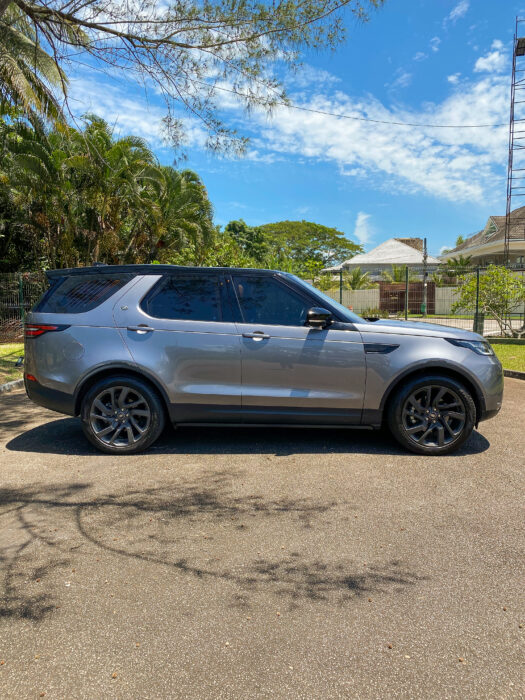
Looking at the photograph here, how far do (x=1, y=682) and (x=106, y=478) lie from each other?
2327 mm

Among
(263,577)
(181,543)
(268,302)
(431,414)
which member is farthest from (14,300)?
(263,577)

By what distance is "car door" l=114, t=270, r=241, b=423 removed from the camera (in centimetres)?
488

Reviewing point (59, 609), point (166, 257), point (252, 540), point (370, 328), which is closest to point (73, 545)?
point (59, 609)

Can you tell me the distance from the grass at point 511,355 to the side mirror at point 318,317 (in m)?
6.92

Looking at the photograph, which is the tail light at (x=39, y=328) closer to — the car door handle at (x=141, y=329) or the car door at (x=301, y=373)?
the car door handle at (x=141, y=329)

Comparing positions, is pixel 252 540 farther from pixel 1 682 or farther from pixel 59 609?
pixel 1 682

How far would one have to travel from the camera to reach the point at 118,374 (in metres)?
4.99

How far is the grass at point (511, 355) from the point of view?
10.7 meters

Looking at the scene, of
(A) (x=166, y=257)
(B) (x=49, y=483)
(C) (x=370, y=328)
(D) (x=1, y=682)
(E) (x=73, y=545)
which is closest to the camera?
(D) (x=1, y=682)

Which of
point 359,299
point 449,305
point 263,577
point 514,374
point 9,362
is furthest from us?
point 359,299

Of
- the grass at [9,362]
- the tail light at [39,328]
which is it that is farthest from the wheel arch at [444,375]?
the grass at [9,362]

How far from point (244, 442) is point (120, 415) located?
1.32 metres

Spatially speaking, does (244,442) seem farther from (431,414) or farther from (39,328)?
(39,328)

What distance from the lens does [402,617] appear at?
2.44m
